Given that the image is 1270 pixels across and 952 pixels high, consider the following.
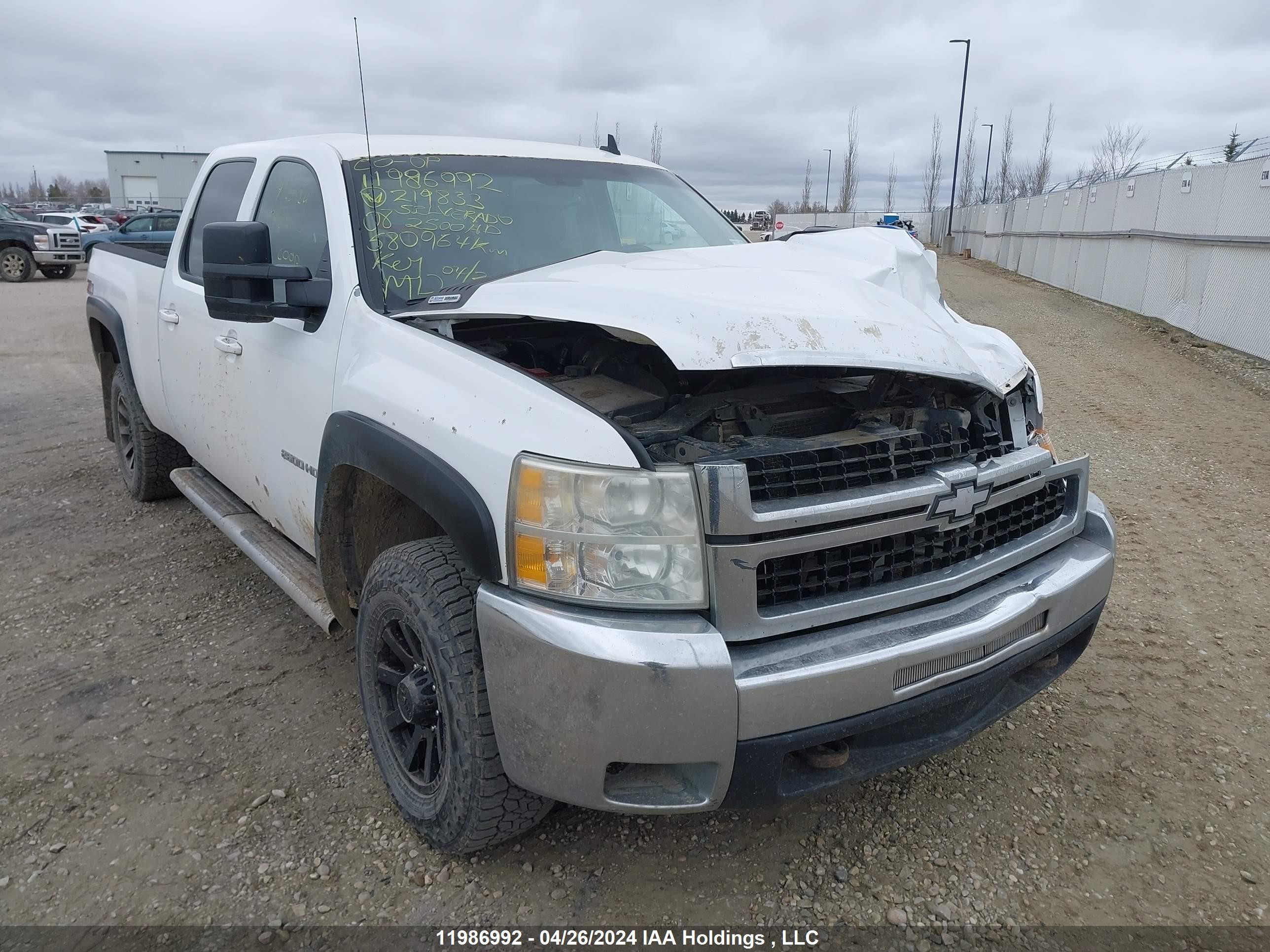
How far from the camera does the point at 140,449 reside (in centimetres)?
500

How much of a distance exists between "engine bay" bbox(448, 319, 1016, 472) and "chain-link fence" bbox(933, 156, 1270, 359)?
9339 millimetres

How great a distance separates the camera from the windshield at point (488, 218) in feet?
9.46

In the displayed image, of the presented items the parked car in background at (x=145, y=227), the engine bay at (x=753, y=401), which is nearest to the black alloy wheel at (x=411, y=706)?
the engine bay at (x=753, y=401)

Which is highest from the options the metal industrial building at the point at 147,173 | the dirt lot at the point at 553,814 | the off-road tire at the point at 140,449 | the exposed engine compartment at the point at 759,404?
the metal industrial building at the point at 147,173

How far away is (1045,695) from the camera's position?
3.25 meters

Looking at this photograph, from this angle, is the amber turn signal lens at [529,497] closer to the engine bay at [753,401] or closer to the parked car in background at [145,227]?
the engine bay at [753,401]

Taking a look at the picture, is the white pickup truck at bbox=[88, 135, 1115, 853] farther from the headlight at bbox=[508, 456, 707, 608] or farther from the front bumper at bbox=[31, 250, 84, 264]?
the front bumper at bbox=[31, 250, 84, 264]

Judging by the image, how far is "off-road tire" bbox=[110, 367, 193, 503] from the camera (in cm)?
491

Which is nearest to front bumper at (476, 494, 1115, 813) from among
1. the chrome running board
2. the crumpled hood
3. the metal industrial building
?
the crumpled hood

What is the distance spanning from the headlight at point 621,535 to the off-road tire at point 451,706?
33 centimetres

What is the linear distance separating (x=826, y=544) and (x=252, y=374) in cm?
220

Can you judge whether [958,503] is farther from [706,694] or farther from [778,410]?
[706,694]

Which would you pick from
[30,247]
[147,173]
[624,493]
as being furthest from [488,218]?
[147,173]

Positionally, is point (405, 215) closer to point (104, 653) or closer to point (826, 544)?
point (826, 544)
